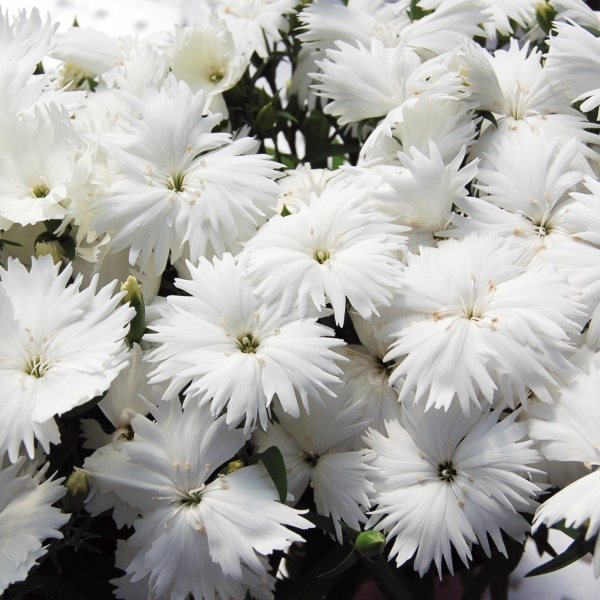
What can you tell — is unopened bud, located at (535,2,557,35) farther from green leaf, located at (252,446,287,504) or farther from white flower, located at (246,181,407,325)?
green leaf, located at (252,446,287,504)

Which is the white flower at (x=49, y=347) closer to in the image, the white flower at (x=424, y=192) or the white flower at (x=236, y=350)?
the white flower at (x=236, y=350)

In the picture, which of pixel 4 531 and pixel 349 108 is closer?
pixel 4 531

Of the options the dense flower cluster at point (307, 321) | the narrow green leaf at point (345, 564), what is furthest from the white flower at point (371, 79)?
the narrow green leaf at point (345, 564)

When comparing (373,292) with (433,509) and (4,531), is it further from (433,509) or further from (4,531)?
(4,531)

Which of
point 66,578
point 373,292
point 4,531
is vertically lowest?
point 66,578

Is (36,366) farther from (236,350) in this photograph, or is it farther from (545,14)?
(545,14)

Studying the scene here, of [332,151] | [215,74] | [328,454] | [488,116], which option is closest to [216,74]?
[215,74]

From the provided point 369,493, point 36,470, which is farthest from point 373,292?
point 36,470

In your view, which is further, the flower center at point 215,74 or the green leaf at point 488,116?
the flower center at point 215,74
